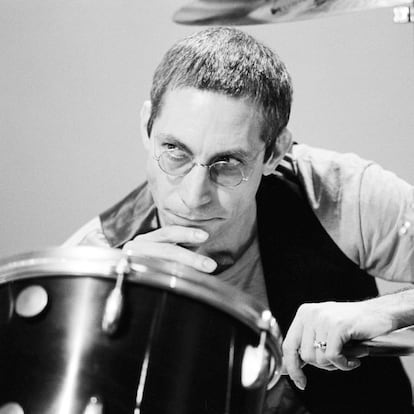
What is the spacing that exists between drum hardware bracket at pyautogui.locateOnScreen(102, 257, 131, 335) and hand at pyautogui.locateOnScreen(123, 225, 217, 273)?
0.95 feet

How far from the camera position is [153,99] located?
150cm

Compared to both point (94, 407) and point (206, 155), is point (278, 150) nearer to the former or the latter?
point (206, 155)

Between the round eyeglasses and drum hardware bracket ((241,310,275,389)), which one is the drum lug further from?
the round eyeglasses

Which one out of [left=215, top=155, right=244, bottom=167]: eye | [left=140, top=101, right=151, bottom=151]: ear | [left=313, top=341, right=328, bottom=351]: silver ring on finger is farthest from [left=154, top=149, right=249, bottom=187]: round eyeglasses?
[left=313, top=341, right=328, bottom=351]: silver ring on finger

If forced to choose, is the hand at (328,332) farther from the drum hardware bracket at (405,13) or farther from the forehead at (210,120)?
the drum hardware bracket at (405,13)

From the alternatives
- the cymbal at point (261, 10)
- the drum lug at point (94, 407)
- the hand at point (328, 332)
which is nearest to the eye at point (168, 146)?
the cymbal at point (261, 10)

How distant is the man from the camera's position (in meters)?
1.39

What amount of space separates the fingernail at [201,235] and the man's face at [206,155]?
0.02 meters

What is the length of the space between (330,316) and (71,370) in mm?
461

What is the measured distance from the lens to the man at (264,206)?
1394mm

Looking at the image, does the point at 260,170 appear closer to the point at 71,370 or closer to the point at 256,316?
the point at 256,316

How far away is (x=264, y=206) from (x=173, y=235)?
0.25m

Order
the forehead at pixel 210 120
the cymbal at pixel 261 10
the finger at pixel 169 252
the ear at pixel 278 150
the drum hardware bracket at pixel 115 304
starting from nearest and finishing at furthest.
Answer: the drum hardware bracket at pixel 115 304 < the cymbal at pixel 261 10 < the finger at pixel 169 252 < the forehead at pixel 210 120 < the ear at pixel 278 150

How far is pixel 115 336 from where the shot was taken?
96 cm
